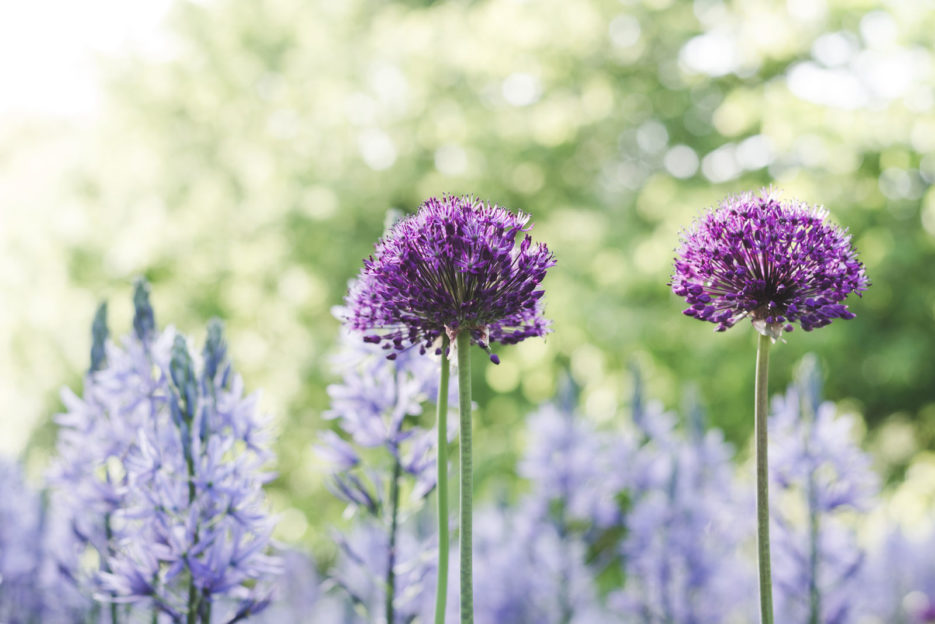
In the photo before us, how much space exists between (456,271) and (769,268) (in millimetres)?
855

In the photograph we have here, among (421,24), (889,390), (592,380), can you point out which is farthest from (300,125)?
(889,390)

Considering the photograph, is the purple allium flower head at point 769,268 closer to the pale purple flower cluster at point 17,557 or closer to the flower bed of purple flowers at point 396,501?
the flower bed of purple flowers at point 396,501

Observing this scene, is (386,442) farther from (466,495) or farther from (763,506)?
(763,506)

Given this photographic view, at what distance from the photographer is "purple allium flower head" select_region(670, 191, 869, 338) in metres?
→ 2.23

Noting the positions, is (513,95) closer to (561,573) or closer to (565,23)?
(565,23)

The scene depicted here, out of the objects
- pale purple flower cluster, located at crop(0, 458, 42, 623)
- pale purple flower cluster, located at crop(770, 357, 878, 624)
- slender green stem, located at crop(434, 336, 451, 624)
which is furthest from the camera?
pale purple flower cluster, located at crop(0, 458, 42, 623)

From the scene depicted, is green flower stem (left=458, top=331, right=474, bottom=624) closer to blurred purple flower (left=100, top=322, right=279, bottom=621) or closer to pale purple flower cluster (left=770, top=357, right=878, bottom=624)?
blurred purple flower (left=100, top=322, right=279, bottom=621)

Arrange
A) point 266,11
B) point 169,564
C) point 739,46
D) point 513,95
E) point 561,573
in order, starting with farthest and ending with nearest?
A: point 266,11
point 513,95
point 739,46
point 561,573
point 169,564

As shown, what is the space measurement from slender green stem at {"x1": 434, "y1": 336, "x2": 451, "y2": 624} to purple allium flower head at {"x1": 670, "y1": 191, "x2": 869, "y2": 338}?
72 centimetres

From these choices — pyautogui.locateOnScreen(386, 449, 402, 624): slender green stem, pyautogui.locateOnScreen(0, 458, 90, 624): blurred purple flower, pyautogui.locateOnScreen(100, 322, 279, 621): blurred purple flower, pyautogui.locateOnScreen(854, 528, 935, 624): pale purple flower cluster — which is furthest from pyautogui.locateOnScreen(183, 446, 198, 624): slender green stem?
pyautogui.locateOnScreen(854, 528, 935, 624): pale purple flower cluster

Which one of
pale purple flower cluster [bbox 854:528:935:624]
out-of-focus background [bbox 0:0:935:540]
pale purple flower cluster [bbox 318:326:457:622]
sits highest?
out-of-focus background [bbox 0:0:935:540]

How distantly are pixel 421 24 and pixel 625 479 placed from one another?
10388 millimetres

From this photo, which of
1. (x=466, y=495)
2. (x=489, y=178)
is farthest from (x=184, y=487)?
(x=489, y=178)

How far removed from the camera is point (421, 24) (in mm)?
13656
